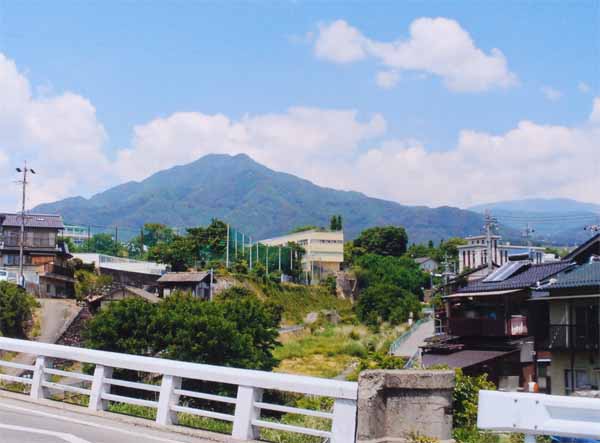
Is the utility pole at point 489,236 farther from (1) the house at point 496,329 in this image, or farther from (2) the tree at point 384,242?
(2) the tree at point 384,242

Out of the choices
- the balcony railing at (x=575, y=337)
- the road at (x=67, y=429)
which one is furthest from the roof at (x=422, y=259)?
the road at (x=67, y=429)

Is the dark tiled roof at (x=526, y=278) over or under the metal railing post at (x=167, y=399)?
over

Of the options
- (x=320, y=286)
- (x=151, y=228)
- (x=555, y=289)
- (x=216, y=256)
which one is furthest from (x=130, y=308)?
(x=151, y=228)

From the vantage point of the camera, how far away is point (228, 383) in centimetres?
854

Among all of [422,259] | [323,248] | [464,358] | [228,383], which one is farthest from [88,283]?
[422,259]

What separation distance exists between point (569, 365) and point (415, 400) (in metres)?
26.0

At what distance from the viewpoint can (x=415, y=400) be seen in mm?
7086

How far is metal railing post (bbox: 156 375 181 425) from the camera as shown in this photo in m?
9.14

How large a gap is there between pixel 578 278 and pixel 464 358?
227 inches

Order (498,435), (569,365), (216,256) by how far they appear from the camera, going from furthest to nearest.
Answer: (216,256) < (569,365) < (498,435)

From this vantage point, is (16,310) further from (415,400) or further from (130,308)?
(415,400)

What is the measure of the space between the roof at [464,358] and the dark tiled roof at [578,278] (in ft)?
11.6

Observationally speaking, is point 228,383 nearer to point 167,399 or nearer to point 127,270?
point 167,399

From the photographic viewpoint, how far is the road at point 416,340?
49094mm
